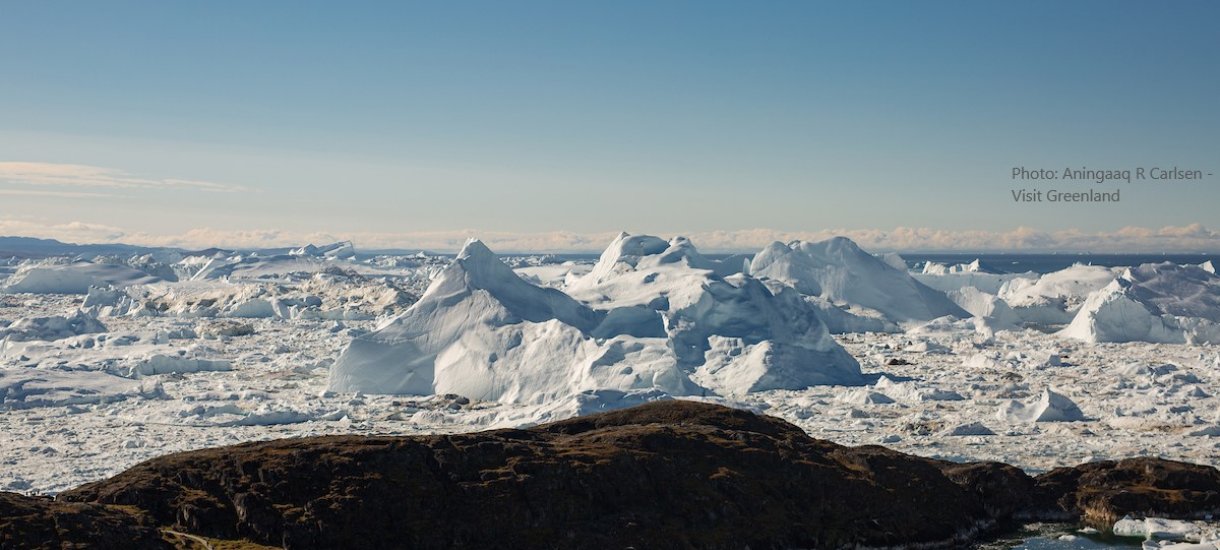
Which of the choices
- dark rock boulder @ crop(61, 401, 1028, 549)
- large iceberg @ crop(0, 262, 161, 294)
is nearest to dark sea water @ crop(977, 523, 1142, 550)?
dark rock boulder @ crop(61, 401, 1028, 549)

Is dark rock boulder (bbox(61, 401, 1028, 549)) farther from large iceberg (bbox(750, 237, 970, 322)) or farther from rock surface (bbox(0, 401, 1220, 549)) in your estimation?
large iceberg (bbox(750, 237, 970, 322))

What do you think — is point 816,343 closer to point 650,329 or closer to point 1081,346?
point 650,329

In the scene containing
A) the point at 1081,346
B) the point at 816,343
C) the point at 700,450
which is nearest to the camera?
the point at 700,450

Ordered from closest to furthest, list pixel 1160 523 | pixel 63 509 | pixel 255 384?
pixel 63 509 → pixel 1160 523 → pixel 255 384

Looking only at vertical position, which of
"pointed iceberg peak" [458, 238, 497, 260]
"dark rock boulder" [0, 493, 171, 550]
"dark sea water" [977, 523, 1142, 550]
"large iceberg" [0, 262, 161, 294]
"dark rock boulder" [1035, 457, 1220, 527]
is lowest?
"dark sea water" [977, 523, 1142, 550]

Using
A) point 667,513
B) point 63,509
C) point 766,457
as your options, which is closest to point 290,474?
point 63,509

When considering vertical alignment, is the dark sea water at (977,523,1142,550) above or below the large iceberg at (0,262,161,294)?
below

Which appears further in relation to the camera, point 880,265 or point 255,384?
point 880,265

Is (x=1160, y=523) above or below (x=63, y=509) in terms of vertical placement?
below
